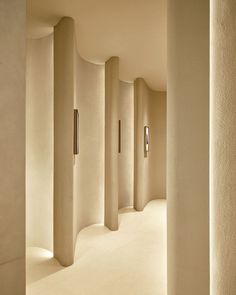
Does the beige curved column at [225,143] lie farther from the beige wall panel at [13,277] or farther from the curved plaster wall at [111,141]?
the curved plaster wall at [111,141]

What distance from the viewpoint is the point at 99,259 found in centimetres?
497

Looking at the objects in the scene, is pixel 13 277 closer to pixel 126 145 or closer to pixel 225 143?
pixel 225 143

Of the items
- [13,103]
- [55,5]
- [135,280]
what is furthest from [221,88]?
[55,5]

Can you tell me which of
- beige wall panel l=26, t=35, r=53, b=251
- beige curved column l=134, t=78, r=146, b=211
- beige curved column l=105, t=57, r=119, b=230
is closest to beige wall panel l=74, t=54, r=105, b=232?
beige curved column l=105, t=57, r=119, b=230

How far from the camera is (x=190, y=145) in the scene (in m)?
2.49

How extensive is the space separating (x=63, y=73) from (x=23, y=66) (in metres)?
2.85

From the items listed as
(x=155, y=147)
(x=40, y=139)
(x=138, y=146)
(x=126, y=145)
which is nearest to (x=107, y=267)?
(x=40, y=139)

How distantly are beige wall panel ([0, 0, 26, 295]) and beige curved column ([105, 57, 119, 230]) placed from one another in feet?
15.9

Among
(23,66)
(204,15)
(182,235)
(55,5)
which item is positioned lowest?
(182,235)

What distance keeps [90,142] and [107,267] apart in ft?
11.1

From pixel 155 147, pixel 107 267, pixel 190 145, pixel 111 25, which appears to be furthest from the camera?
pixel 155 147

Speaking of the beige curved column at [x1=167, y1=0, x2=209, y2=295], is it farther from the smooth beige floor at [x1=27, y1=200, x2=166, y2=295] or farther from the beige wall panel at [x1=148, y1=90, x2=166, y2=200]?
the beige wall panel at [x1=148, y1=90, x2=166, y2=200]

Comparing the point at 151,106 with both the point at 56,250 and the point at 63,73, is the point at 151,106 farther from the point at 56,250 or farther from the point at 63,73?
the point at 56,250

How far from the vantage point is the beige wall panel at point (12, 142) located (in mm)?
1961
